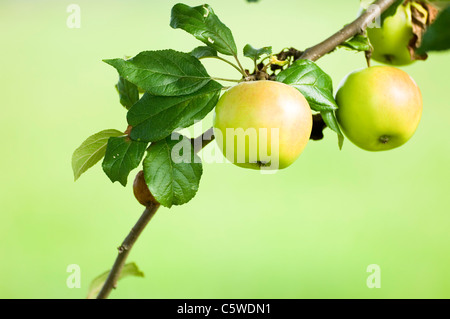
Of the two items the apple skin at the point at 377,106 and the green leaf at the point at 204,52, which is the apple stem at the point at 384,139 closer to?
the apple skin at the point at 377,106

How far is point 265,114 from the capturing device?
50 cm

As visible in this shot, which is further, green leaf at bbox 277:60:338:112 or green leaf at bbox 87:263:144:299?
green leaf at bbox 87:263:144:299

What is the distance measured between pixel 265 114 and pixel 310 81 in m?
0.07

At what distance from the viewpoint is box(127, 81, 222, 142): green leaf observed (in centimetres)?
50

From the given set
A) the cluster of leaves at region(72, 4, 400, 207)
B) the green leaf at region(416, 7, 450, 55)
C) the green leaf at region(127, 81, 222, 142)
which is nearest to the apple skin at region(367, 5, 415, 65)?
the cluster of leaves at region(72, 4, 400, 207)

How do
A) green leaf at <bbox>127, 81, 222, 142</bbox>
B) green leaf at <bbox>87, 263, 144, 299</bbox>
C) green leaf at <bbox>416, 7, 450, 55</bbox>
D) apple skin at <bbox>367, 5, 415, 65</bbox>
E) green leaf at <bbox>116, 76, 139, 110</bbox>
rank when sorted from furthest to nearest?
green leaf at <bbox>87, 263, 144, 299</bbox> < apple skin at <bbox>367, 5, 415, 65</bbox> < green leaf at <bbox>116, 76, 139, 110</bbox> < green leaf at <bbox>127, 81, 222, 142</bbox> < green leaf at <bbox>416, 7, 450, 55</bbox>

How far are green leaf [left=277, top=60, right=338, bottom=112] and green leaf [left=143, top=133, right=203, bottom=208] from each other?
132 mm

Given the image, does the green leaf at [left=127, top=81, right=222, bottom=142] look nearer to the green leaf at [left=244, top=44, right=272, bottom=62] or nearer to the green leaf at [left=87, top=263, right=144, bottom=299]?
the green leaf at [left=244, top=44, right=272, bottom=62]

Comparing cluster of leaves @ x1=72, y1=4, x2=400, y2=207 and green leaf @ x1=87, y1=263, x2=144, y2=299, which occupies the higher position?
cluster of leaves @ x1=72, y1=4, x2=400, y2=207

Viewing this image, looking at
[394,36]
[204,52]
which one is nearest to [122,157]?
[204,52]

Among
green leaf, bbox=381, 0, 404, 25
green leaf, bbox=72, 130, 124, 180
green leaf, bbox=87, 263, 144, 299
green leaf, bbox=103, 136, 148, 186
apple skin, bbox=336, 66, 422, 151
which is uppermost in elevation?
green leaf, bbox=381, 0, 404, 25

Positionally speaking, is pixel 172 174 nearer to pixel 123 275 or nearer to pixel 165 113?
pixel 165 113

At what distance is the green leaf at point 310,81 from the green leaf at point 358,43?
0.23 feet
